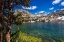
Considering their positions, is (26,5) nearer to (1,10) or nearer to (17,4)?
(17,4)

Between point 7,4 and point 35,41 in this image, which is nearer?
point 7,4

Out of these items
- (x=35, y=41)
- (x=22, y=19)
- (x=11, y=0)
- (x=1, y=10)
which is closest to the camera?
(x=1, y=10)

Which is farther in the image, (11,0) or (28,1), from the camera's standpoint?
(28,1)

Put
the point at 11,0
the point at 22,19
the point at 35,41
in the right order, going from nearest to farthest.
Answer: the point at 11,0
the point at 22,19
the point at 35,41

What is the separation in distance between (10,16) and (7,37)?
→ 6.21 ft

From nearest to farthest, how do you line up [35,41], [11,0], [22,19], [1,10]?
[1,10]
[11,0]
[22,19]
[35,41]

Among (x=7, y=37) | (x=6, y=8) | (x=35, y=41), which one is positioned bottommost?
(x=35, y=41)

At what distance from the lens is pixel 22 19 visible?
14.0 meters

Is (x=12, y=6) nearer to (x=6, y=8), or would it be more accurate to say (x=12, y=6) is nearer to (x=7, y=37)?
(x=6, y=8)

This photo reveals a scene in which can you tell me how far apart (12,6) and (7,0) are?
2.26 ft

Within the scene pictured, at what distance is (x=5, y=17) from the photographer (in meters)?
13.8

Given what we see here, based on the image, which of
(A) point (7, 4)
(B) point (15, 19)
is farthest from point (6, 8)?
(B) point (15, 19)

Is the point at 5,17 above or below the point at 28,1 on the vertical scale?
below

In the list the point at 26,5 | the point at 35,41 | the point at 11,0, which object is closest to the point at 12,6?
the point at 11,0
